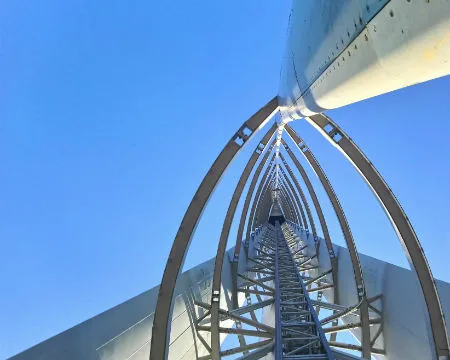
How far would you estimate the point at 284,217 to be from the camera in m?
42.3

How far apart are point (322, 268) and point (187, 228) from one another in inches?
459

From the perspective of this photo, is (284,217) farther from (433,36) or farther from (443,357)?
(433,36)

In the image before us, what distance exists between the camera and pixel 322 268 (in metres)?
18.0

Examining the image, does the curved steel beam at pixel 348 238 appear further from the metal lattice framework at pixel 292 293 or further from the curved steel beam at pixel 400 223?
the curved steel beam at pixel 400 223

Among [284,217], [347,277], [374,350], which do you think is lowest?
[374,350]

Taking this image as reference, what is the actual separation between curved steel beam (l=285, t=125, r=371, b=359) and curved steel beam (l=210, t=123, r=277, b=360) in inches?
58.7

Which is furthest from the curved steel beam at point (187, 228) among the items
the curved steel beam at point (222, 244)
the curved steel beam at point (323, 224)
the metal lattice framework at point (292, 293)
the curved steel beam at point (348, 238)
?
the curved steel beam at point (323, 224)

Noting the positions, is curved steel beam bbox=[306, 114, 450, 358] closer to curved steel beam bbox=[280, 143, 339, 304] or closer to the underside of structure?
the underside of structure

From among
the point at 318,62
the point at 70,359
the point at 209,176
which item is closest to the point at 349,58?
the point at 318,62

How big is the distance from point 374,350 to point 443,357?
12.5ft

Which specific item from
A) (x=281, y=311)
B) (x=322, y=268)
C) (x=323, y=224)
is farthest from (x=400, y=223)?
(x=322, y=268)

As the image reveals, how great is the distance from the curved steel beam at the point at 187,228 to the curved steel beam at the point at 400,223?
1.66m

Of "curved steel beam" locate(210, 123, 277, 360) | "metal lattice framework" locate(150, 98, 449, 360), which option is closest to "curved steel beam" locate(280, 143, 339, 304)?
"metal lattice framework" locate(150, 98, 449, 360)

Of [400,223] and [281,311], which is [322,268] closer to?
[281,311]
